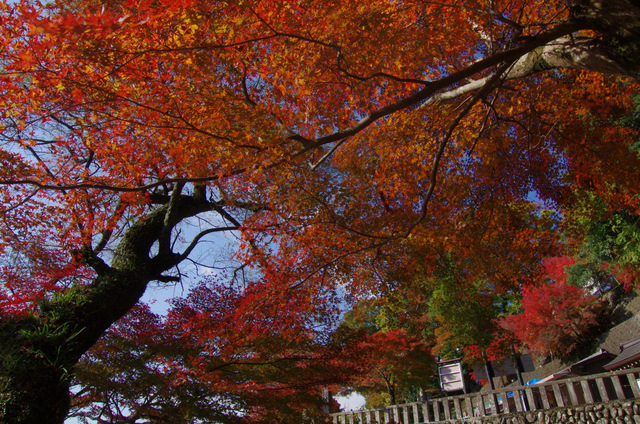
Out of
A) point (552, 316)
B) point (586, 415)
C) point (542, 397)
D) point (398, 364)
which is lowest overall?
point (586, 415)

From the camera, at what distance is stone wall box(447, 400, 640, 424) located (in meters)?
6.11

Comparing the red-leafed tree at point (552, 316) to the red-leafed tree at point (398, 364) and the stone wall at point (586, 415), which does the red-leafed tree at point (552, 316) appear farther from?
the stone wall at point (586, 415)

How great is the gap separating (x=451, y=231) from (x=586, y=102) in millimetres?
3888

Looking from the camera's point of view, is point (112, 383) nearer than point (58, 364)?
No

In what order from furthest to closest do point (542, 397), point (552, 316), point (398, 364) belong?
point (552, 316) → point (398, 364) → point (542, 397)

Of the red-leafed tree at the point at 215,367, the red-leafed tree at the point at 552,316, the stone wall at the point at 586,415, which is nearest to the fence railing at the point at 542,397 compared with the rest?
the stone wall at the point at 586,415

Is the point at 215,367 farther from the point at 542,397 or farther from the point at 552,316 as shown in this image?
the point at 552,316

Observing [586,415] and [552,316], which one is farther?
[552,316]

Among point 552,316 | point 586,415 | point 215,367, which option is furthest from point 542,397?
point 552,316

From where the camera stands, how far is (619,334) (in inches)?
669

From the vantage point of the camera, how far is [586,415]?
21.1 ft

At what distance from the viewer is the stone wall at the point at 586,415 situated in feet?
20.0

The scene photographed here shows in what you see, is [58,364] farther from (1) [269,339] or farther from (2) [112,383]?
(1) [269,339]

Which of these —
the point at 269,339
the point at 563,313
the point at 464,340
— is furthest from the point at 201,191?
the point at 563,313
